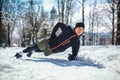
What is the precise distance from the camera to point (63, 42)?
30.5 feet

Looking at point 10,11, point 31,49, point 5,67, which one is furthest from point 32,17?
point 5,67

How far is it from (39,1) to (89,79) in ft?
123

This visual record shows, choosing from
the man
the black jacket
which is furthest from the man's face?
the black jacket

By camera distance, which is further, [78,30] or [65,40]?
[65,40]

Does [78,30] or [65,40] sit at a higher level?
[78,30]

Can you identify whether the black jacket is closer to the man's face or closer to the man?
the man

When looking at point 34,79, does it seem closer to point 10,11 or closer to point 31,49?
point 31,49

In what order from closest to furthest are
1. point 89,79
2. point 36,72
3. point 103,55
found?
point 89,79, point 36,72, point 103,55

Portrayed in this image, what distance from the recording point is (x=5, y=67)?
6207 millimetres

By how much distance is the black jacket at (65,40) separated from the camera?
9.05 metres

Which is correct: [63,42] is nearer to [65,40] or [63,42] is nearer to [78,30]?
[65,40]

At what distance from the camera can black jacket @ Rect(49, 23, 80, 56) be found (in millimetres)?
9055

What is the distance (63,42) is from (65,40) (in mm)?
122

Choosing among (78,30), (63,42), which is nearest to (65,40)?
(63,42)
